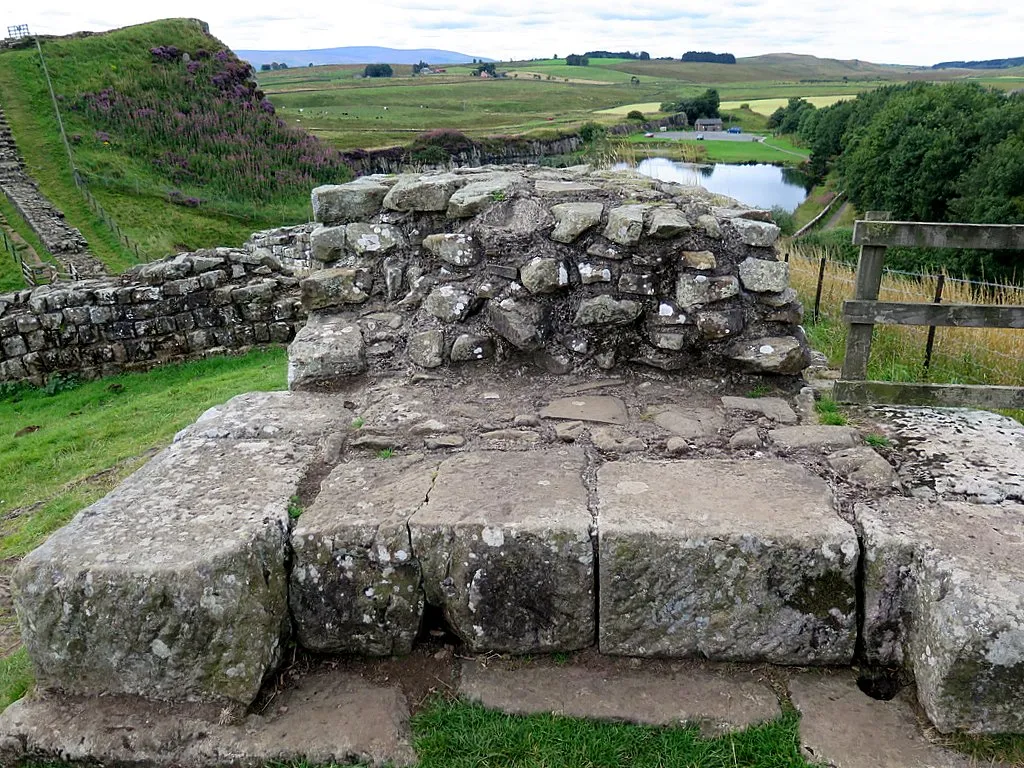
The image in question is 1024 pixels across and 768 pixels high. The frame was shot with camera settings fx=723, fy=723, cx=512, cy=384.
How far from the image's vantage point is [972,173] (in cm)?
3212

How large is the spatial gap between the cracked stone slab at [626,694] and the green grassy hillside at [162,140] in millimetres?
21576

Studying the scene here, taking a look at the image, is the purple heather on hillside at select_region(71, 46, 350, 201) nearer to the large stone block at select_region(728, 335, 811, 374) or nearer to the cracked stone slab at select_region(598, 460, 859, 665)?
the large stone block at select_region(728, 335, 811, 374)

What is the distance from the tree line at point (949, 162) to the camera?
29.0 m

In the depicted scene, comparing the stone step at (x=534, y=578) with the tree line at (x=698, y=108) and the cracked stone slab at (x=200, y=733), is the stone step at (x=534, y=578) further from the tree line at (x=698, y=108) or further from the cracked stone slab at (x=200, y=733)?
the tree line at (x=698, y=108)

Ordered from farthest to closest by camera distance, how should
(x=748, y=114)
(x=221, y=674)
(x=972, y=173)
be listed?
(x=748, y=114), (x=972, y=173), (x=221, y=674)

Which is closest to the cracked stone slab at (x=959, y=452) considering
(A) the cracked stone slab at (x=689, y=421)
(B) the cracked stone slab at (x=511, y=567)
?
(A) the cracked stone slab at (x=689, y=421)

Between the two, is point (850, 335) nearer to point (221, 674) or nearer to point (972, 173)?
point (221, 674)

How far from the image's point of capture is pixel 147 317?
11516mm

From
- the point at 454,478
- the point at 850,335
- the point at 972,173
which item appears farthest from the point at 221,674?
the point at 972,173

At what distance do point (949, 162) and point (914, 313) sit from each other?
36.9m

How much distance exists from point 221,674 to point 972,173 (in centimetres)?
3782

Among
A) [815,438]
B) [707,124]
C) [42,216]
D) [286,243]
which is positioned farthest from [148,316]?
[707,124]

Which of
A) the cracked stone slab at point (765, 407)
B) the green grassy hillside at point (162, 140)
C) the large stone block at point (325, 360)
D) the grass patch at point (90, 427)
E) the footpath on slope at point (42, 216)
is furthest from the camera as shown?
the green grassy hillside at point (162, 140)

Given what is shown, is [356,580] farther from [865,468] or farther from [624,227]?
[624,227]
